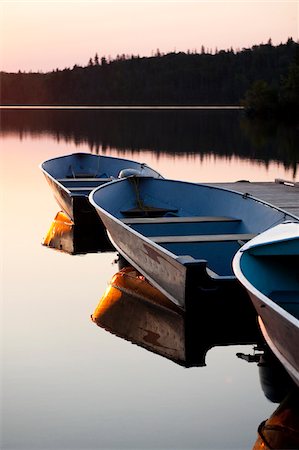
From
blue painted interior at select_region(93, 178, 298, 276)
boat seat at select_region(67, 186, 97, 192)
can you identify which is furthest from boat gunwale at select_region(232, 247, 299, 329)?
boat seat at select_region(67, 186, 97, 192)

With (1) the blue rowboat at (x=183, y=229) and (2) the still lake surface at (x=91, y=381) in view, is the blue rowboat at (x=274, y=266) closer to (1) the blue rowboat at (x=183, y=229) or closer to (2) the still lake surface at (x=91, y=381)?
(1) the blue rowboat at (x=183, y=229)

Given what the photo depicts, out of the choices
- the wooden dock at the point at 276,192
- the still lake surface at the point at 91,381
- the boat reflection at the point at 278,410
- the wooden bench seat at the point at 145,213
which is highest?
the wooden bench seat at the point at 145,213

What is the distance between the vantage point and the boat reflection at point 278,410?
525cm

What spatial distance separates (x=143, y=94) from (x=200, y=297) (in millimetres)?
141923

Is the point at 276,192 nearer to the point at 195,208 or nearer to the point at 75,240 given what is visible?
the point at 75,240

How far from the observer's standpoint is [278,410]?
5.77 meters

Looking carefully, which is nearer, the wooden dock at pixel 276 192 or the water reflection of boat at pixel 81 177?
the water reflection of boat at pixel 81 177

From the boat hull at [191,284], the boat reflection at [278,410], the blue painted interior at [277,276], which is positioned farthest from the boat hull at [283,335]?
the boat hull at [191,284]

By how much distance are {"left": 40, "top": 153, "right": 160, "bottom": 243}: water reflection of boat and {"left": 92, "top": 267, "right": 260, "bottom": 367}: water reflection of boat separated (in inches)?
171

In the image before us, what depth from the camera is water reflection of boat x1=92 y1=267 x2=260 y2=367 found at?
709 cm

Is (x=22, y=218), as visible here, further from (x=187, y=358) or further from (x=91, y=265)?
(x=187, y=358)

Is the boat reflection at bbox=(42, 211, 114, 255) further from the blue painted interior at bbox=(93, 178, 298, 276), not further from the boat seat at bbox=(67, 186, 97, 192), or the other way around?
the blue painted interior at bbox=(93, 178, 298, 276)

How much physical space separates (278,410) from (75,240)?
7.31 metres

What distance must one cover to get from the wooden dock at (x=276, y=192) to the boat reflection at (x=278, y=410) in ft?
18.0
